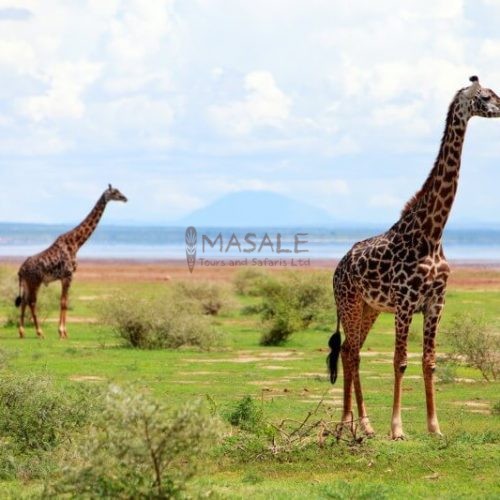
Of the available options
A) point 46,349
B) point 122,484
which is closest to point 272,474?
point 122,484

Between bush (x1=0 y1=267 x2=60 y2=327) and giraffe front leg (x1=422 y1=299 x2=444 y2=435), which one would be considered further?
bush (x1=0 y1=267 x2=60 y2=327)

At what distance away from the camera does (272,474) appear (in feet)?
38.1

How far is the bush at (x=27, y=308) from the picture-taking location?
31381 millimetres

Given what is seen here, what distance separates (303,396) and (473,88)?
608 cm

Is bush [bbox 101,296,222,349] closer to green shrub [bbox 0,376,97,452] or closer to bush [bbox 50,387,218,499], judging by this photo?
green shrub [bbox 0,376,97,452]

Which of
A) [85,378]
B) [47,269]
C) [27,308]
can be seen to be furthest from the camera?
[27,308]

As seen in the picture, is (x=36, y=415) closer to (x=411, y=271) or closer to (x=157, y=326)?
(x=411, y=271)

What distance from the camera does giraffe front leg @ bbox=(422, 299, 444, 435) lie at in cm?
1337

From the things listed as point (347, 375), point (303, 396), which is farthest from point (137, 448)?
point (303, 396)

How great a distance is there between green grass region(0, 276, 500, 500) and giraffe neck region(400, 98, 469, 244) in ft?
7.78

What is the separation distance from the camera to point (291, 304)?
1157 inches

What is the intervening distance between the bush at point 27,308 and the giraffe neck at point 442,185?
18894 mm

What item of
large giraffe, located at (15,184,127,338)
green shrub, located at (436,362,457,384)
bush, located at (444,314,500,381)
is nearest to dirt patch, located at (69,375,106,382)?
green shrub, located at (436,362,457,384)

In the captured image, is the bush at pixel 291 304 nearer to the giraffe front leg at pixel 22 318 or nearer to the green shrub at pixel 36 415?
the giraffe front leg at pixel 22 318
